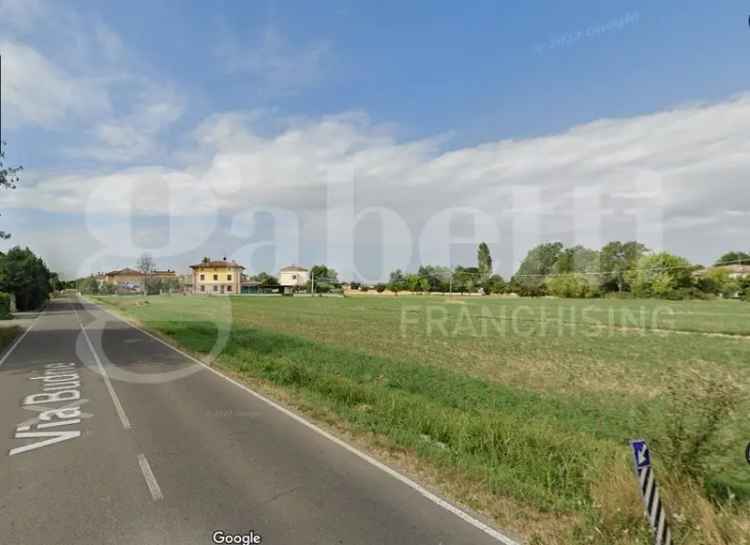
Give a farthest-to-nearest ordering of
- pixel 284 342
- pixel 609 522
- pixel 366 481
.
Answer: pixel 284 342 < pixel 366 481 < pixel 609 522

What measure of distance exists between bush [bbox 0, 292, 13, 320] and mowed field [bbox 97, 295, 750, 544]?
1087 inches

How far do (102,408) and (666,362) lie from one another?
19308 mm

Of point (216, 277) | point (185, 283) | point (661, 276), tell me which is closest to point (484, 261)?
point (661, 276)

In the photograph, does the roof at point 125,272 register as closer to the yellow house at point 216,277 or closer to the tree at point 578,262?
the yellow house at point 216,277

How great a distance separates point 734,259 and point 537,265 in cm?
6792

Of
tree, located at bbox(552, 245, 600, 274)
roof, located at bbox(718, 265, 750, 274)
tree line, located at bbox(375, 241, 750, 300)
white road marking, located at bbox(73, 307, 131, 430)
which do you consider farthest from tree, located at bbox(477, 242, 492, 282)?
white road marking, located at bbox(73, 307, 131, 430)

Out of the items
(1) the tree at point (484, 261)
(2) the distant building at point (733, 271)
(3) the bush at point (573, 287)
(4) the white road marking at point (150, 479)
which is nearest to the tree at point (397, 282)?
(1) the tree at point (484, 261)

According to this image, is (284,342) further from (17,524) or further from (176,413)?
(17,524)

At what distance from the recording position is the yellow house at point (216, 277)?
404 ft

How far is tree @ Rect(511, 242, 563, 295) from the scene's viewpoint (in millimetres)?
112300

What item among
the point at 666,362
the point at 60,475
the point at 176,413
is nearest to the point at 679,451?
the point at 60,475

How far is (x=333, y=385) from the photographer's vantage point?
10891 millimetres

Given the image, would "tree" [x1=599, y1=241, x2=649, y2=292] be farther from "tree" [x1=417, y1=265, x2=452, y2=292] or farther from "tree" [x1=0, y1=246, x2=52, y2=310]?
"tree" [x1=0, y1=246, x2=52, y2=310]

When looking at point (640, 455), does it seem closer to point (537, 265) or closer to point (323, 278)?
point (537, 265)
